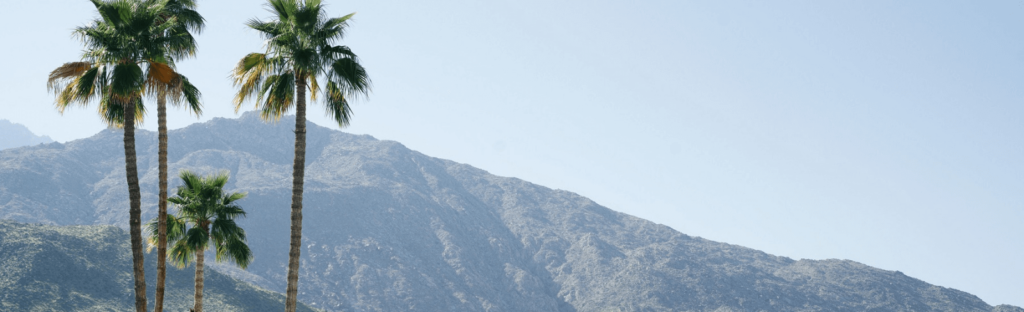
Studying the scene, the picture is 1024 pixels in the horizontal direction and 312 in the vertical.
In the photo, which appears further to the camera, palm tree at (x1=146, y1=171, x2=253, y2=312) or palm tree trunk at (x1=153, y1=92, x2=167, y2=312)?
palm tree at (x1=146, y1=171, x2=253, y2=312)

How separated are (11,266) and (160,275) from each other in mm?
116749

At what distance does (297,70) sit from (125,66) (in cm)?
487

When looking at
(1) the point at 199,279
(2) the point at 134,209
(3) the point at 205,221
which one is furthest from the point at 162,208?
(1) the point at 199,279

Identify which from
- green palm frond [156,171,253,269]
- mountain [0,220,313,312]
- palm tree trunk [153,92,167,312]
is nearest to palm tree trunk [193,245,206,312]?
green palm frond [156,171,253,269]

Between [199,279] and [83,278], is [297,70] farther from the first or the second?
[83,278]

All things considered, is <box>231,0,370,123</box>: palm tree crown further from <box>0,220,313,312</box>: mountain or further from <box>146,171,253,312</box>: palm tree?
<box>0,220,313,312</box>: mountain

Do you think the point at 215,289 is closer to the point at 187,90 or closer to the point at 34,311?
the point at 34,311

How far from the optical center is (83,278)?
12912 centimetres

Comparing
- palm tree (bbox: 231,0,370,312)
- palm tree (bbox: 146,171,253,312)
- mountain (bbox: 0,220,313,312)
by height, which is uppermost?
palm tree (bbox: 231,0,370,312)

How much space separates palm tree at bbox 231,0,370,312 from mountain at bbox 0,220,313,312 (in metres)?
105

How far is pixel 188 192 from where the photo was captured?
28.9 metres

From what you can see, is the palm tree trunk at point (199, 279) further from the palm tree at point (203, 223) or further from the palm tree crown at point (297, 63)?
the palm tree crown at point (297, 63)

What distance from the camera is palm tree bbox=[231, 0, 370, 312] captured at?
75.2 ft

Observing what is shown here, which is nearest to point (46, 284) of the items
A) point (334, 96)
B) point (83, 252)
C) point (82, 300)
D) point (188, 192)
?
point (82, 300)
